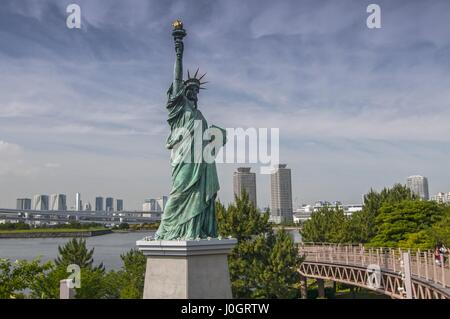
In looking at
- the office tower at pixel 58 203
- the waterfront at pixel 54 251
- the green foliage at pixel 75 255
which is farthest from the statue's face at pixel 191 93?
the office tower at pixel 58 203

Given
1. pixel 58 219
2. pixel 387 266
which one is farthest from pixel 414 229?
pixel 58 219

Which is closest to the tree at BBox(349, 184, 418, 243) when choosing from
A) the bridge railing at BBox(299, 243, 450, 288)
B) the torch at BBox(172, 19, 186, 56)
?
the bridge railing at BBox(299, 243, 450, 288)

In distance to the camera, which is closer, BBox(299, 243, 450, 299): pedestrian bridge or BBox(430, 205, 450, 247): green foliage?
BBox(299, 243, 450, 299): pedestrian bridge

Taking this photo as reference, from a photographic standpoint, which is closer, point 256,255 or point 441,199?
point 256,255

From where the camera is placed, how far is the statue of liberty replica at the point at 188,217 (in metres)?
12.8

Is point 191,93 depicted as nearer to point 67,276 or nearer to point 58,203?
point 67,276

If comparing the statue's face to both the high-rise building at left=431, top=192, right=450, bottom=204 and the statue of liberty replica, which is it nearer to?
the statue of liberty replica

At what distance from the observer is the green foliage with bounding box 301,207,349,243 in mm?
37906

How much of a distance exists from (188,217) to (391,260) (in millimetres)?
13073

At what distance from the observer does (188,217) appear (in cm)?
1405

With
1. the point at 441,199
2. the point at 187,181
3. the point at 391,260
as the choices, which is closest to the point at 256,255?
the point at 391,260

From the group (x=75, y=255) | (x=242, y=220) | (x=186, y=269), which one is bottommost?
(x=75, y=255)
